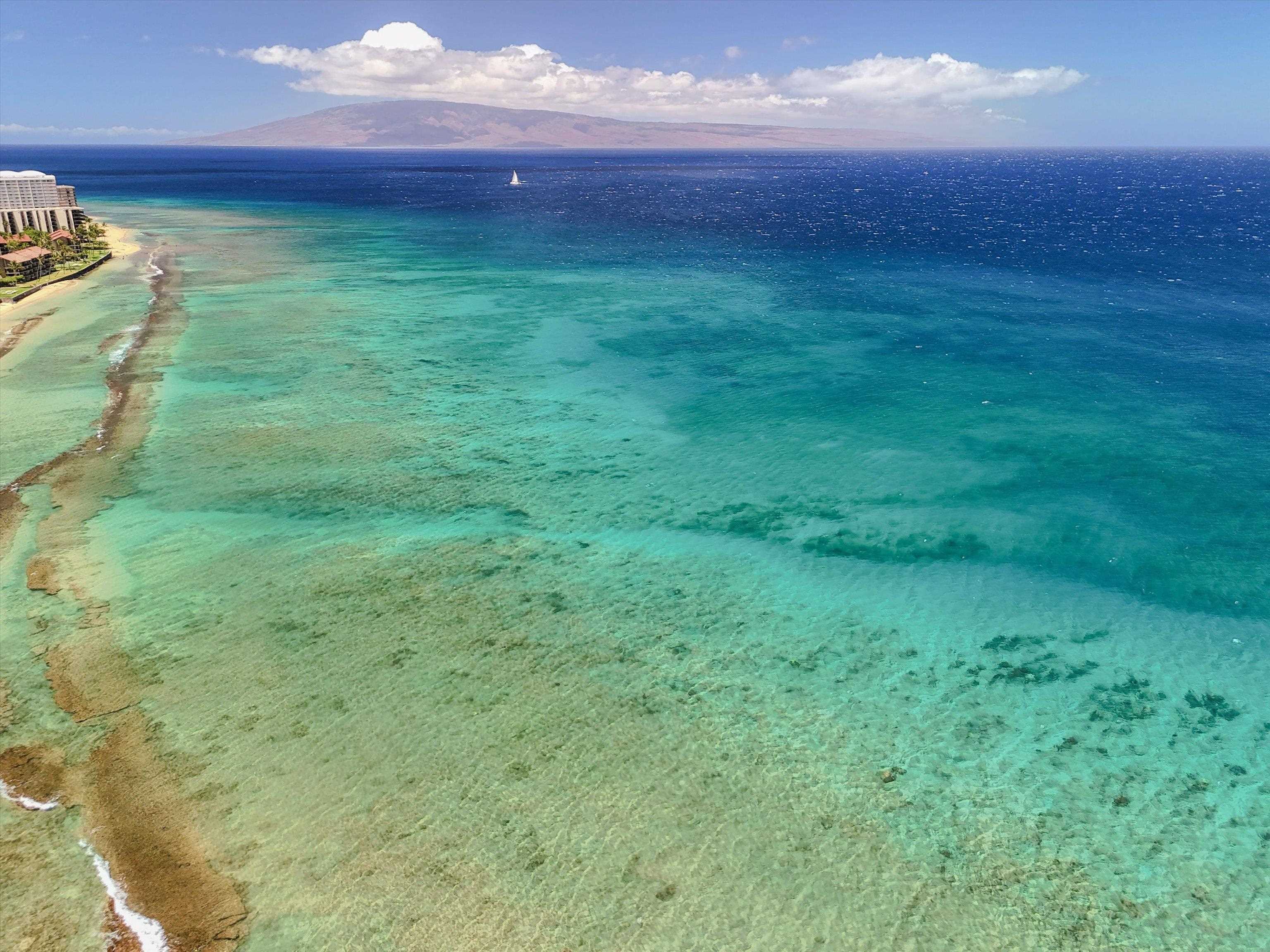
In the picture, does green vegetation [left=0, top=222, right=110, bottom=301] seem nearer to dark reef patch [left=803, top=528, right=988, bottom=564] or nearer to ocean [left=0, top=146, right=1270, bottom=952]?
ocean [left=0, top=146, right=1270, bottom=952]

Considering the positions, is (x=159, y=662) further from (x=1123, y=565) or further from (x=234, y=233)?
(x=234, y=233)

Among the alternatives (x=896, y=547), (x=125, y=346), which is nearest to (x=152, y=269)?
(x=125, y=346)

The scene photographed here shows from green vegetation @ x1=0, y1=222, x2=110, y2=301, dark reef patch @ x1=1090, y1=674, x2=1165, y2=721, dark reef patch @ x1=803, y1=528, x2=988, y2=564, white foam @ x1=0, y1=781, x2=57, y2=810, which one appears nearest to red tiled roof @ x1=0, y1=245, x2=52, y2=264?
green vegetation @ x1=0, y1=222, x2=110, y2=301

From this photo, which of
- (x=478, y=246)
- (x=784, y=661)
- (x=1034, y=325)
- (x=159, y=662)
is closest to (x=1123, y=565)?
(x=784, y=661)

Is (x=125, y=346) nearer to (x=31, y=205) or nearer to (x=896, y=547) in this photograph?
(x=31, y=205)

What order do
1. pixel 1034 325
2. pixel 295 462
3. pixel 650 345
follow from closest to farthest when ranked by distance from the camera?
pixel 295 462, pixel 650 345, pixel 1034 325

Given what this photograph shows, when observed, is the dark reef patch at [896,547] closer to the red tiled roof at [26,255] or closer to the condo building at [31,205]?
the red tiled roof at [26,255]
